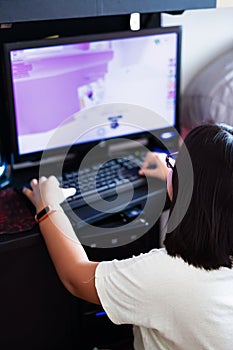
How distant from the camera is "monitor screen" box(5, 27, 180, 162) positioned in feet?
4.54

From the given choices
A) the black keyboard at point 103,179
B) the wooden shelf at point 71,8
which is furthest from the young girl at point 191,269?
the wooden shelf at point 71,8

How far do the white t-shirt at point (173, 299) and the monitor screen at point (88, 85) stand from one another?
1.93 feet

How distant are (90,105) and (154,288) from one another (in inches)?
28.3

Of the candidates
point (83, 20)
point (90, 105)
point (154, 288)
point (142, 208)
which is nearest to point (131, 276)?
point (154, 288)

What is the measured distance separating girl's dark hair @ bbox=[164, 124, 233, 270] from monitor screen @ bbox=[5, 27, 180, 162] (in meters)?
0.58

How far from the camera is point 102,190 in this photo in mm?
1359

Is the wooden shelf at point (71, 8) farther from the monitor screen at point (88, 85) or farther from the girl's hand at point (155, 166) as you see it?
the girl's hand at point (155, 166)

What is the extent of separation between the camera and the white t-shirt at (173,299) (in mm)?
936

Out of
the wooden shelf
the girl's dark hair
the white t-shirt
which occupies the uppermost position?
the wooden shelf

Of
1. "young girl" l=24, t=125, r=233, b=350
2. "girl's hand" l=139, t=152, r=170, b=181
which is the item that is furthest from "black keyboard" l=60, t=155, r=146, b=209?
"young girl" l=24, t=125, r=233, b=350

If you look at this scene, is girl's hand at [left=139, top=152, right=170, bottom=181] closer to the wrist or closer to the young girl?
the wrist

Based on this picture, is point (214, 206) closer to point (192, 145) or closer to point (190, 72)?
point (192, 145)

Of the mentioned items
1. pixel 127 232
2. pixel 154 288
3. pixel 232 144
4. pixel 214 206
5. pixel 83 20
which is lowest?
pixel 127 232

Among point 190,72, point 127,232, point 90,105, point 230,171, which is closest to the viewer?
point 230,171
